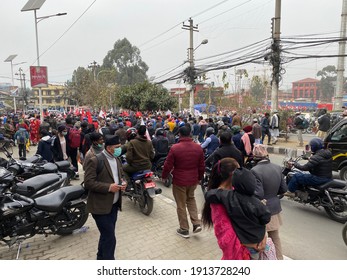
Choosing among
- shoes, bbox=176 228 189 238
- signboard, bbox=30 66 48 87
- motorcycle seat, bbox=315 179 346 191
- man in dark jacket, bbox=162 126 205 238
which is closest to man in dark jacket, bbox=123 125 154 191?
man in dark jacket, bbox=162 126 205 238

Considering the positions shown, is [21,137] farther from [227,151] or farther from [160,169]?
[227,151]

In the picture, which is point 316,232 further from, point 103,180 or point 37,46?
point 37,46

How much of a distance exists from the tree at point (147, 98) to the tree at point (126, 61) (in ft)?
125

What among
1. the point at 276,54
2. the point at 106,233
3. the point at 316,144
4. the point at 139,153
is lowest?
the point at 106,233

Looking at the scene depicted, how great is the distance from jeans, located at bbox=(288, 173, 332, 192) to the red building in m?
98.8

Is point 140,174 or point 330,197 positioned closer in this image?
point 330,197

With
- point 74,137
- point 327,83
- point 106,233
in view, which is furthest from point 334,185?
point 327,83

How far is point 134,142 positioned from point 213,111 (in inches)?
1017

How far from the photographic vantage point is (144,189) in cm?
512

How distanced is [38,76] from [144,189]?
31.1 ft

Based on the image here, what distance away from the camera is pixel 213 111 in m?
30.3

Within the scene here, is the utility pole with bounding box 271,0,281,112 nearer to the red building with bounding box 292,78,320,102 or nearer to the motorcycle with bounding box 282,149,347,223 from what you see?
the motorcycle with bounding box 282,149,347,223

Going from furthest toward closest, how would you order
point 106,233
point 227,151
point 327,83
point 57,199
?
point 327,83
point 227,151
point 57,199
point 106,233
